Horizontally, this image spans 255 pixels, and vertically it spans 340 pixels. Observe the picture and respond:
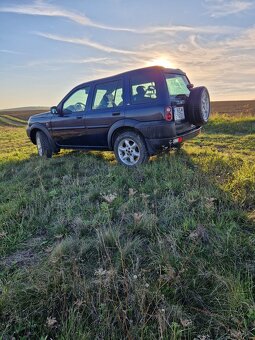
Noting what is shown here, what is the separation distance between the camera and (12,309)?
2.45 meters

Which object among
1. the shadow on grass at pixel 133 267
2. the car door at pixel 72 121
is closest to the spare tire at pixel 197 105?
the shadow on grass at pixel 133 267

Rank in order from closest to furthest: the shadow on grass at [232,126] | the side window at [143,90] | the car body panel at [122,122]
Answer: the car body panel at [122,122] → the side window at [143,90] → the shadow on grass at [232,126]

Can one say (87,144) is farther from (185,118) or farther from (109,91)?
(185,118)

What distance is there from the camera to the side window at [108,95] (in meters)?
6.26

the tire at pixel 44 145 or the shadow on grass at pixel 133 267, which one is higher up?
the tire at pixel 44 145

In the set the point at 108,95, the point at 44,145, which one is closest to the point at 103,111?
the point at 108,95

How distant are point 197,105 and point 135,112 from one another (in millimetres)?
1138

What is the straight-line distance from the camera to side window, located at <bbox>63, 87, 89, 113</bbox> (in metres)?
6.88

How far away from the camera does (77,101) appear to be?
7031 mm

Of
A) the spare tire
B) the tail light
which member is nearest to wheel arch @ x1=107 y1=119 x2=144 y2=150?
the tail light

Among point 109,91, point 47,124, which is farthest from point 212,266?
point 47,124

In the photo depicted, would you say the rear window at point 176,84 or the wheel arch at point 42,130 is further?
the wheel arch at point 42,130

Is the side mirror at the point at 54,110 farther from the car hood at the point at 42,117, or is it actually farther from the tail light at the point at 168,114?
the tail light at the point at 168,114

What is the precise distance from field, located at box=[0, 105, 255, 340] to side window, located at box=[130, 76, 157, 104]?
157 cm
